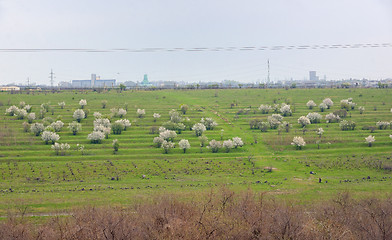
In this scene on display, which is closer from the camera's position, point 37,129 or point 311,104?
point 37,129

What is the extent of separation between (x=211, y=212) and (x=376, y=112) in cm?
7133

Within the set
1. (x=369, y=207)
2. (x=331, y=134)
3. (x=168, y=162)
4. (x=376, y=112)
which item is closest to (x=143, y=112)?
(x=168, y=162)

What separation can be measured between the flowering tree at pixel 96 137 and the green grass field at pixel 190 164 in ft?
3.83

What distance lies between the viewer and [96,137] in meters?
66.6

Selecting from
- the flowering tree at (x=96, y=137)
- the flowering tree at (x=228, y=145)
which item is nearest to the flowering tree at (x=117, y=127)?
the flowering tree at (x=96, y=137)

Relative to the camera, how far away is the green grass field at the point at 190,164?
44469 mm

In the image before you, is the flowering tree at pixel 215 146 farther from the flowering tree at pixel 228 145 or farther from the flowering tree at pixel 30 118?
the flowering tree at pixel 30 118

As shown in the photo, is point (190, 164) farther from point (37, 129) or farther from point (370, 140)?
point (370, 140)

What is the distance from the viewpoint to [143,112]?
282 ft

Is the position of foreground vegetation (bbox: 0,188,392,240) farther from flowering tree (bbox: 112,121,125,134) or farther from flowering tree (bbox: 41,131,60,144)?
flowering tree (bbox: 112,121,125,134)

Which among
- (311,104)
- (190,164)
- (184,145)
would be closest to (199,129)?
(184,145)

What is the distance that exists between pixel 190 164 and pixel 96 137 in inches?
776

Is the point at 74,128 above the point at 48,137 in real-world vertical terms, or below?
above

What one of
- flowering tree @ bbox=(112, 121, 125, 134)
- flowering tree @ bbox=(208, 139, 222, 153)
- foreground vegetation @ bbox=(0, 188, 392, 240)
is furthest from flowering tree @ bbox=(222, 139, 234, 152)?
foreground vegetation @ bbox=(0, 188, 392, 240)
